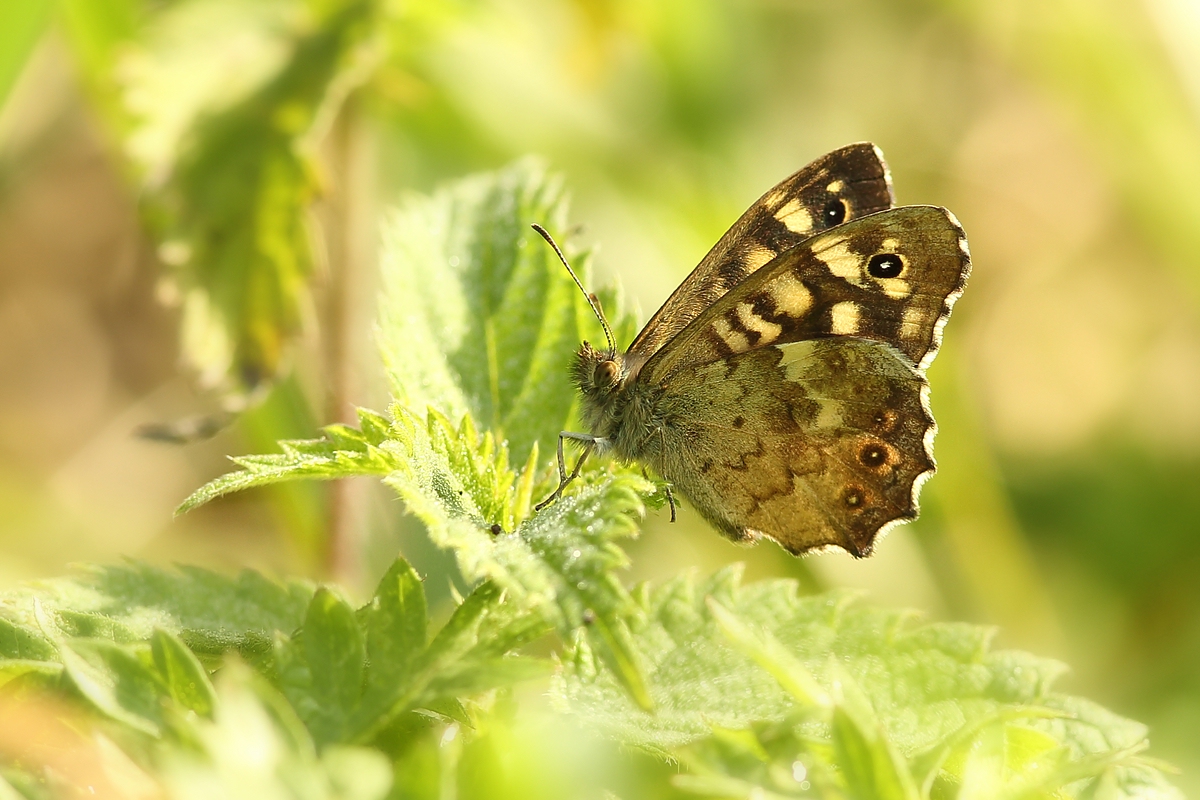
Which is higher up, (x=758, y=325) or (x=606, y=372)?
(x=758, y=325)

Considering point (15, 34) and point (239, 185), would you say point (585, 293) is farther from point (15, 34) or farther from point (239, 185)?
point (15, 34)

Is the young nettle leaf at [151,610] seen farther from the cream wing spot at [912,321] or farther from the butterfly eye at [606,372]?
the cream wing spot at [912,321]

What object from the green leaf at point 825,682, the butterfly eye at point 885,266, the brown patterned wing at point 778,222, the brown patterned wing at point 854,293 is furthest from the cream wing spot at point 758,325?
the green leaf at point 825,682

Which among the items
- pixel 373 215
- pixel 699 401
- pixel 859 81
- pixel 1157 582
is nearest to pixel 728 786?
pixel 699 401

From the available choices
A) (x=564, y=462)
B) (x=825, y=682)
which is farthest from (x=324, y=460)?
(x=825, y=682)

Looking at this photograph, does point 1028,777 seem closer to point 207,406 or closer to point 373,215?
point 373,215

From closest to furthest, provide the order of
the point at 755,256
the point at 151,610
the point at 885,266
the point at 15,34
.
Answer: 1. the point at 151,610
2. the point at 885,266
3. the point at 755,256
4. the point at 15,34
